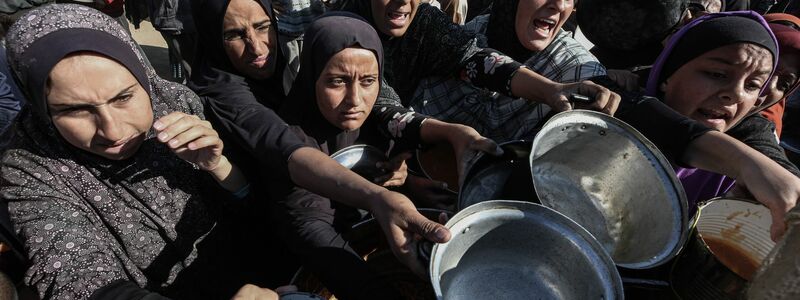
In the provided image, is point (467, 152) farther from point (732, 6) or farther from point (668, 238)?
point (732, 6)

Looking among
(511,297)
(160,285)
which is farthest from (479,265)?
(160,285)

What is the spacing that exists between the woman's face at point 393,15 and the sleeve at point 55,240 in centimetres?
156

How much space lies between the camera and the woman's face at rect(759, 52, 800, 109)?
2.02m

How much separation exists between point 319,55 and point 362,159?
1.47 feet

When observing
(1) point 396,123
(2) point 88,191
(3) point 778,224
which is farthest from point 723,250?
(2) point 88,191

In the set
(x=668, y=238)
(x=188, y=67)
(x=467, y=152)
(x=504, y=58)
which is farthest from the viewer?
(x=188, y=67)

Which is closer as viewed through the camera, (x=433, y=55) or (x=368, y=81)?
(x=368, y=81)

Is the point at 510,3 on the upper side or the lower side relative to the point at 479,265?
upper

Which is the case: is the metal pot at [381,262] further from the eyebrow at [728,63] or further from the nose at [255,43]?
the eyebrow at [728,63]

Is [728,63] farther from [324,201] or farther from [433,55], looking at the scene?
[324,201]

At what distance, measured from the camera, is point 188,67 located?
154 inches

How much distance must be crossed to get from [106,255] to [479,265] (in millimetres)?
1072

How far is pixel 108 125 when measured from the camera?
3.93 ft

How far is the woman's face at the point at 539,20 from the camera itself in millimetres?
2121
